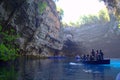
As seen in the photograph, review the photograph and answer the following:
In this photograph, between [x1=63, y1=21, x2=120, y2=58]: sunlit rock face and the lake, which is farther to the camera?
[x1=63, y1=21, x2=120, y2=58]: sunlit rock face

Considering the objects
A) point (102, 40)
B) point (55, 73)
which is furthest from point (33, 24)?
point (55, 73)

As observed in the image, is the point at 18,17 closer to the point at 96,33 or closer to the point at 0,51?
the point at 0,51

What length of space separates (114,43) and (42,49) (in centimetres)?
3247

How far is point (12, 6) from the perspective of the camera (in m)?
57.6

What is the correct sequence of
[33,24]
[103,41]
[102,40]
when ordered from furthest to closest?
[102,40] < [103,41] < [33,24]

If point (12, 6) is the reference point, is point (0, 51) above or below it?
below

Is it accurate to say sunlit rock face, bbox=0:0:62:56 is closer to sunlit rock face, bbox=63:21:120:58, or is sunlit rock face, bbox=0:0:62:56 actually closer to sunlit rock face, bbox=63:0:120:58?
sunlit rock face, bbox=63:0:120:58

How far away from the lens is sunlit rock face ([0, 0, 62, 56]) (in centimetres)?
6012

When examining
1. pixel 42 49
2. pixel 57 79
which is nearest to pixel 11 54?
pixel 57 79

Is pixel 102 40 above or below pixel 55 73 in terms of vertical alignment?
above

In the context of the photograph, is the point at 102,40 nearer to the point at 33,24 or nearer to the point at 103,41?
the point at 103,41

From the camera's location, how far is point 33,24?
2960 inches

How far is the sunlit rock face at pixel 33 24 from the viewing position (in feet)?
197

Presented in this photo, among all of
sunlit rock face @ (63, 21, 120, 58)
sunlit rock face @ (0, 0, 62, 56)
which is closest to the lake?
sunlit rock face @ (0, 0, 62, 56)
